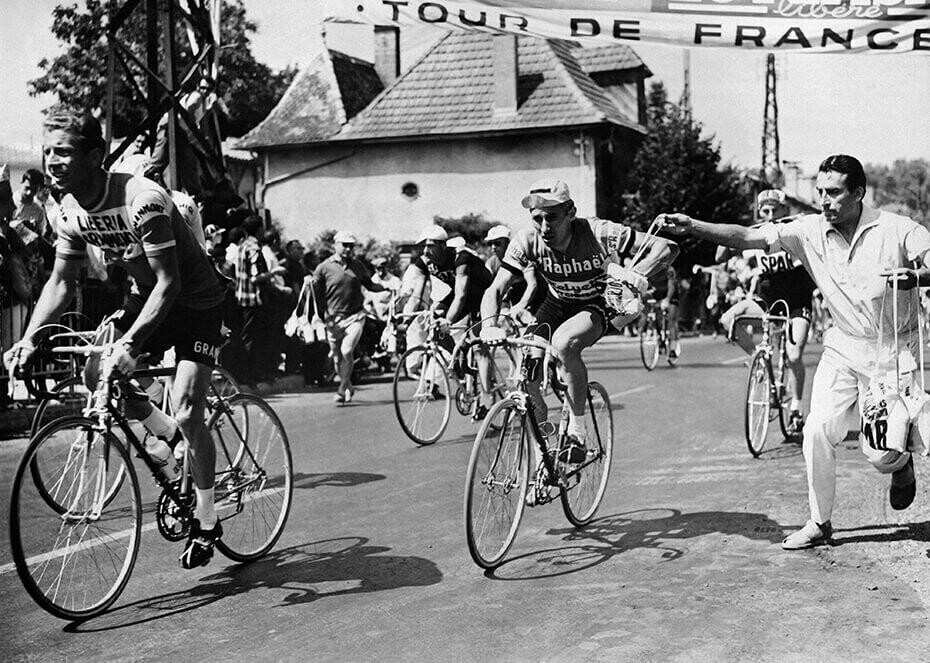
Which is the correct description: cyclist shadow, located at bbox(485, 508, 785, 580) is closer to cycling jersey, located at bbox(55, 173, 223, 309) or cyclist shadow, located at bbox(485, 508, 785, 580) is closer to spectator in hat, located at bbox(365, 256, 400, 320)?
cycling jersey, located at bbox(55, 173, 223, 309)

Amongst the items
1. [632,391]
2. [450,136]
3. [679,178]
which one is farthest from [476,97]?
[632,391]

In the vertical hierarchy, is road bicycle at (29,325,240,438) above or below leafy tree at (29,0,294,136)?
below

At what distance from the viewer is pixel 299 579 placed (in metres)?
5.63

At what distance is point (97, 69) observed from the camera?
3262 cm

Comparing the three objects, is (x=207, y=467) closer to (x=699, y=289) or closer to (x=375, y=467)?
(x=375, y=467)

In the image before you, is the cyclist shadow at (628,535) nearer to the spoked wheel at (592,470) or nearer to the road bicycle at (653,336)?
the spoked wheel at (592,470)

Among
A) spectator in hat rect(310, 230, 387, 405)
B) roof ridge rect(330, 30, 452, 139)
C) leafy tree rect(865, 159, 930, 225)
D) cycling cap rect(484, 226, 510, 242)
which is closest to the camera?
cycling cap rect(484, 226, 510, 242)

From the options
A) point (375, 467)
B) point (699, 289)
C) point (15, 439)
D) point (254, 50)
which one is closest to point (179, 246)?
point (375, 467)

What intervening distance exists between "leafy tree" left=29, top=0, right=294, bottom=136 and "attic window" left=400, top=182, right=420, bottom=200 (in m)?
7.39

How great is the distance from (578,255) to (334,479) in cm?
318

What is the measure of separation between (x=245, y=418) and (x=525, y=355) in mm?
1560

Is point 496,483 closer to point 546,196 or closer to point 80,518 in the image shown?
point 546,196

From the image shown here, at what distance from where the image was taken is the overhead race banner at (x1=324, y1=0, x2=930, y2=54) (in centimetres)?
701

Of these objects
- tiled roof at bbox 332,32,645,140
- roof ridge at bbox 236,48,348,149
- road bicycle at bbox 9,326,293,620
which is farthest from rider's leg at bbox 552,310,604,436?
roof ridge at bbox 236,48,348,149
